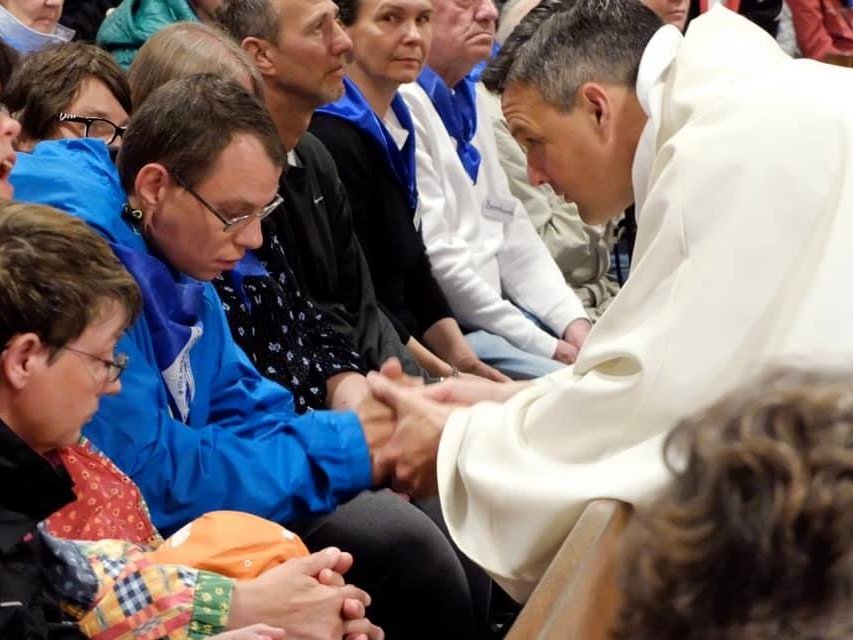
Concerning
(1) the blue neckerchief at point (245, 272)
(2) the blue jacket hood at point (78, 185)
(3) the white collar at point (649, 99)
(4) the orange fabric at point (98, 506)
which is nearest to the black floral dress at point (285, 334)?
(1) the blue neckerchief at point (245, 272)

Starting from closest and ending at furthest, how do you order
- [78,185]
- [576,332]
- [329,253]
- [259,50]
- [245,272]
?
[78,185] < [245,272] < [329,253] < [259,50] < [576,332]

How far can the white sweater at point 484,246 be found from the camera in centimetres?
469

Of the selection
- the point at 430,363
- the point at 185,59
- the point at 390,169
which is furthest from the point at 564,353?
the point at 185,59

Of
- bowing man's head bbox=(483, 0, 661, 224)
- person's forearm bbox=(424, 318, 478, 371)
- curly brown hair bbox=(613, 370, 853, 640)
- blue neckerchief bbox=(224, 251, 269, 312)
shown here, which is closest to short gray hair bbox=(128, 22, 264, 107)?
blue neckerchief bbox=(224, 251, 269, 312)

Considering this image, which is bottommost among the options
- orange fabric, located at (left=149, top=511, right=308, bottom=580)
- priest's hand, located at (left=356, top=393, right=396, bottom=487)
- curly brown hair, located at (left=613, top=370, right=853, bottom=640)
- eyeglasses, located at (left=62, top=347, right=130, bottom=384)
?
priest's hand, located at (left=356, top=393, right=396, bottom=487)

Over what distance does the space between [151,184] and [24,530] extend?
0.95 m

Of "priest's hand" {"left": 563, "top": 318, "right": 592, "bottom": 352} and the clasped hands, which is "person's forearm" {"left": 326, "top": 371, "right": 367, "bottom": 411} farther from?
"priest's hand" {"left": 563, "top": 318, "right": 592, "bottom": 352}

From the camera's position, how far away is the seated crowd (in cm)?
123

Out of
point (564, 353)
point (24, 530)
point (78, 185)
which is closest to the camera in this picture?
point (24, 530)

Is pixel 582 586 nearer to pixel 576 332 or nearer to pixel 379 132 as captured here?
pixel 379 132

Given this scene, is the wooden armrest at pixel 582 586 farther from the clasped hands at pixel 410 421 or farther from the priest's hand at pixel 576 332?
the priest's hand at pixel 576 332

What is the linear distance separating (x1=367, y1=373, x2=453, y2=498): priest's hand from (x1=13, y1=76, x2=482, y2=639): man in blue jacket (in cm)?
4

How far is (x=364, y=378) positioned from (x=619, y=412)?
1229 millimetres

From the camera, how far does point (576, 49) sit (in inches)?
120
